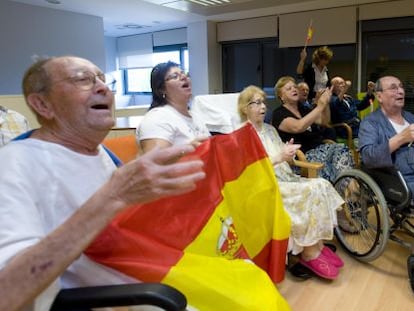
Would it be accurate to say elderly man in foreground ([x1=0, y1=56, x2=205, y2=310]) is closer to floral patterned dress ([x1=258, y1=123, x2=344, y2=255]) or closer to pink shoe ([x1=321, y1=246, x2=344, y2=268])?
floral patterned dress ([x1=258, y1=123, x2=344, y2=255])

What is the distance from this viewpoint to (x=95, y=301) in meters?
0.75

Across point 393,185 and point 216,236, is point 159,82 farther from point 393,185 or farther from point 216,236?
point 393,185

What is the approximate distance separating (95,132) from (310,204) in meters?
1.38

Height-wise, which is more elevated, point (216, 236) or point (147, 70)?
point (147, 70)

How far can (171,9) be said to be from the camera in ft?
16.7

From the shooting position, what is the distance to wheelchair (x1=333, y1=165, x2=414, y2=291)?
73.4 inches

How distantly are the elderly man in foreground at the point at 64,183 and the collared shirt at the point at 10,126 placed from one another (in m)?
0.73

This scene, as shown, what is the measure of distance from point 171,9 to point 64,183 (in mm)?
4751

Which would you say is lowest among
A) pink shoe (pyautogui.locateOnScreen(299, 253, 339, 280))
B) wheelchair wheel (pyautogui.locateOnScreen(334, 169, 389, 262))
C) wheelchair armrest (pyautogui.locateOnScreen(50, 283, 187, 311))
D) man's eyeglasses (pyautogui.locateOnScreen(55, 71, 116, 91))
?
pink shoe (pyautogui.locateOnScreen(299, 253, 339, 280))

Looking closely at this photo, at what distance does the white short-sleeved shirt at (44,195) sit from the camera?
2.31 ft

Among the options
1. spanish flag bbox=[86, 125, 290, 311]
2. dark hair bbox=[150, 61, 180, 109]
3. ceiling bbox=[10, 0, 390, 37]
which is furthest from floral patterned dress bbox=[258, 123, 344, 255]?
ceiling bbox=[10, 0, 390, 37]

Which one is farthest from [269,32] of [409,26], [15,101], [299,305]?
[299,305]

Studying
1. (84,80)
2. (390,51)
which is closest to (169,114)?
(84,80)

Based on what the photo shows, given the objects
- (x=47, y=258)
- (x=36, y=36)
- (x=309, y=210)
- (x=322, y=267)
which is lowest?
(x=322, y=267)
